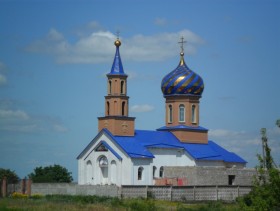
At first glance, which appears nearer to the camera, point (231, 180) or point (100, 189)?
point (100, 189)

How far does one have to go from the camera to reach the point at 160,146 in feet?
148

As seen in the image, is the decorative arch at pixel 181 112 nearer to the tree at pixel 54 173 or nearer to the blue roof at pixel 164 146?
the blue roof at pixel 164 146

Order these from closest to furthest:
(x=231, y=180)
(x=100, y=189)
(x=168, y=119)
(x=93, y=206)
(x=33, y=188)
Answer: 1. (x=93, y=206)
2. (x=100, y=189)
3. (x=33, y=188)
4. (x=231, y=180)
5. (x=168, y=119)

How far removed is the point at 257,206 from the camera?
55.6 ft

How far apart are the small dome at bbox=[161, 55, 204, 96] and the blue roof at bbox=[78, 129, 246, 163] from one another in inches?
123

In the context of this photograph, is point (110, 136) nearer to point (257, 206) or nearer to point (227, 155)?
point (227, 155)

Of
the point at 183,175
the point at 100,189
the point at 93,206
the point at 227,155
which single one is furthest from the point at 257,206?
the point at 227,155

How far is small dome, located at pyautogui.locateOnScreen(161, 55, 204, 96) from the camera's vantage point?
4822cm

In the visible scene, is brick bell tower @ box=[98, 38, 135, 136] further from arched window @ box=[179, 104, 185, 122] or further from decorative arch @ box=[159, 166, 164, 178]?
arched window @ box=[179, 104, 185, 122]

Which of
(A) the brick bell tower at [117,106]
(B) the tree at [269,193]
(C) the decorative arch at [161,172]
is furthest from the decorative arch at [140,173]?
(B) the tree at [269,193]

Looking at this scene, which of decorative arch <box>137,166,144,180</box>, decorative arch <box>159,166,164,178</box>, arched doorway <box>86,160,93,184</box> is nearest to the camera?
decorative arch <box>137,166,144,180</box>

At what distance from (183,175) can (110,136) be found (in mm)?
5349

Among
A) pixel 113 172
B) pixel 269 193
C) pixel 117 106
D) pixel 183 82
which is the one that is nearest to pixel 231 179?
pixel 183 82

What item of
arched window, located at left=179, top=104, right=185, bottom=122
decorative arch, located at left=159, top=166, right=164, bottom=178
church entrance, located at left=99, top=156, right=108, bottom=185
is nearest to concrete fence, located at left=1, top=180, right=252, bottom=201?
church entrance, located at left=99, top=156, right=108, bottom=185
